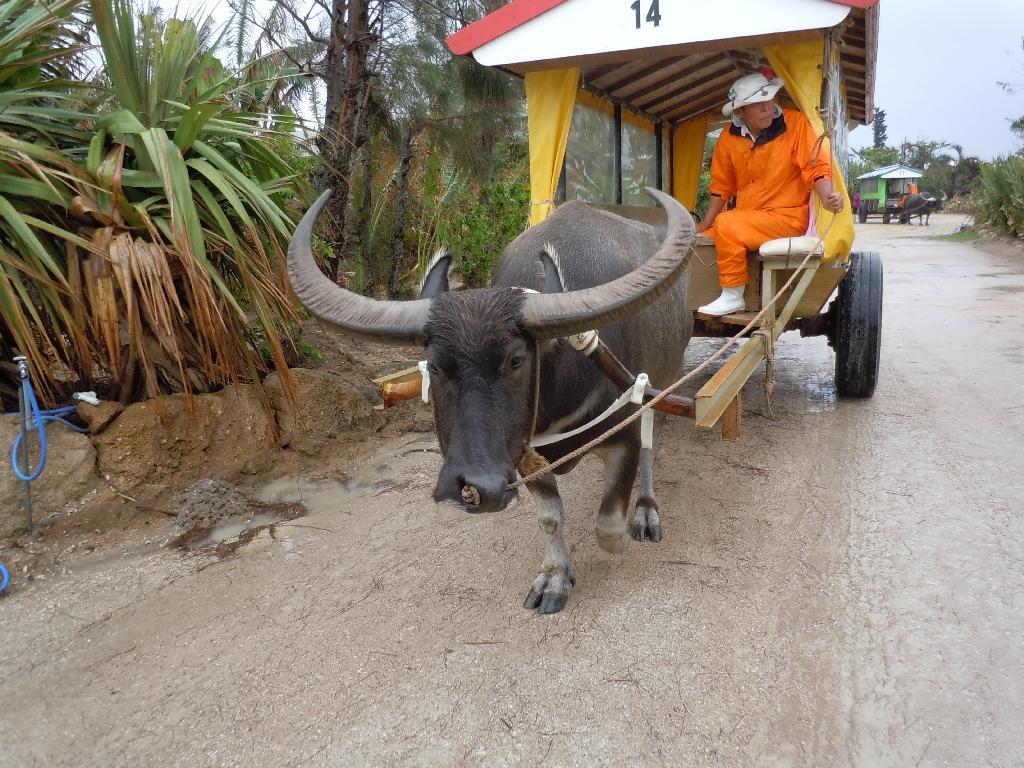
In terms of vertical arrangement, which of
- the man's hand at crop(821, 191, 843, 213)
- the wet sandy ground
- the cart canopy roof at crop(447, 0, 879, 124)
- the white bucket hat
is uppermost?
the cart canopy roof at crop(447, 0, 879, 124)

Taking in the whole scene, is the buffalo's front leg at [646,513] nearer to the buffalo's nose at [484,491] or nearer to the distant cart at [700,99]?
the distant cart at [700,99]

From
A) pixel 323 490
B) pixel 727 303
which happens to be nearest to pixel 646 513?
pixel 727 303

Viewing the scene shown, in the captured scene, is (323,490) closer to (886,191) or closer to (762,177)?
(762,177)

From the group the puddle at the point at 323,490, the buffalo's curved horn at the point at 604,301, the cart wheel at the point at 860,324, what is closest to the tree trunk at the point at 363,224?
the puddle at the point at 323,490

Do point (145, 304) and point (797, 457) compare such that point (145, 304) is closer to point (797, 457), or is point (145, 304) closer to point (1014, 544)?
point (797, 457)

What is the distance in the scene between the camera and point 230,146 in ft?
13.8

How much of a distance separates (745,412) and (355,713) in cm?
369

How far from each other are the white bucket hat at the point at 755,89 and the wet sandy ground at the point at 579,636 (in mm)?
2118

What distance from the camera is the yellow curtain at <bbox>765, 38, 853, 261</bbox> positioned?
13.0ft

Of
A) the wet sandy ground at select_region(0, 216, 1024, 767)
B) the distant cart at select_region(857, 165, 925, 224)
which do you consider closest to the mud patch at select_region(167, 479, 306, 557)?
the wet sandy ground at select_region(0, 216, 1024, 767)

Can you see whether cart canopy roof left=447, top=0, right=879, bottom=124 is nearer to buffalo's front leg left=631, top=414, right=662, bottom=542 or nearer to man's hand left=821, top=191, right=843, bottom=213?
man's hand left=821, top=191, right=843, bottom=213

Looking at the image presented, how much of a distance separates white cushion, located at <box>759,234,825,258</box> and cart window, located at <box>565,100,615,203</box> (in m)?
1.54

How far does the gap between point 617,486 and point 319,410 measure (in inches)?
91.1

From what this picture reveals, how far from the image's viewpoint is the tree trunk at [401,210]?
7363 millimetres
